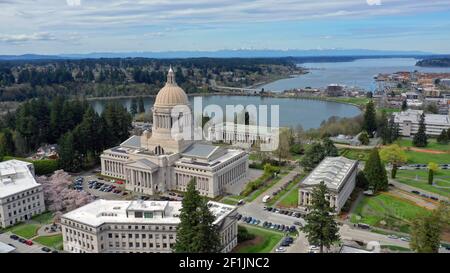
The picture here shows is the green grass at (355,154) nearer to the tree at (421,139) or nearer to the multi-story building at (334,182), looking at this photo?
the tree at (421,139)

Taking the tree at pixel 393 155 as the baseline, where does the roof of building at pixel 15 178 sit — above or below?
above

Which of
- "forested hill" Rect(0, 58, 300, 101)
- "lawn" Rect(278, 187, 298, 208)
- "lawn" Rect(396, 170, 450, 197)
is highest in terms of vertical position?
"forested hill" Rect(0, 58, 300, 101)

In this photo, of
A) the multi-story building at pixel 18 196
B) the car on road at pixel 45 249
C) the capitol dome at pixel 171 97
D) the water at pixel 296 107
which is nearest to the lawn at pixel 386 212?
the capitol dome at pixel 171 97

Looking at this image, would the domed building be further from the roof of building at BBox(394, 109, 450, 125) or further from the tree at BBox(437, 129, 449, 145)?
the roof of building at BBox(394, 109, 450, 125)

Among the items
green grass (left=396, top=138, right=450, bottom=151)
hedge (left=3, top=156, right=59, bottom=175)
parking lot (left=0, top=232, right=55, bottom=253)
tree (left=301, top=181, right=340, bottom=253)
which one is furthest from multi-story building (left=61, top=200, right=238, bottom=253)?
green grass (left=396, top=138, right=450, bottom=151)

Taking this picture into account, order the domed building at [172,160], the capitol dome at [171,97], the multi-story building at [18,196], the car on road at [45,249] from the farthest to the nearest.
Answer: the capitol dome at [171,97] < the domed building at [172,160] < the multi-story building at [18,196] < the car on road at [45,249]

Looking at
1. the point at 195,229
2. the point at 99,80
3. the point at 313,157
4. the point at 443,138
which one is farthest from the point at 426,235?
the point at 99,80
